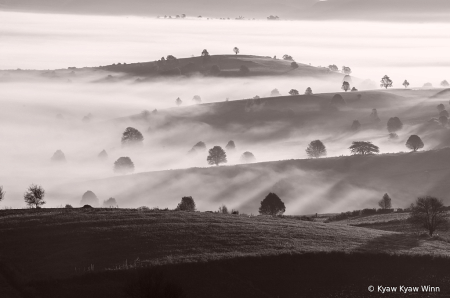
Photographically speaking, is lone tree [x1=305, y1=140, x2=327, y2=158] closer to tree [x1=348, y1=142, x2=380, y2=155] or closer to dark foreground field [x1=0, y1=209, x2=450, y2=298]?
tree [x1=348, y1=142, x2=380, y2=155]

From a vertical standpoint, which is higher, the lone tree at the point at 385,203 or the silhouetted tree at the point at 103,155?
the silhouetted tree at the point at 103,155

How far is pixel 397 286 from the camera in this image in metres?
51.8

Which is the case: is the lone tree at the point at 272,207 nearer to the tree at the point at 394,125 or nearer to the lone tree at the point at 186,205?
the lone tree at the point at 186,205

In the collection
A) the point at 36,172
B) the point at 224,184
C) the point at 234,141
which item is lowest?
the point at 224,184

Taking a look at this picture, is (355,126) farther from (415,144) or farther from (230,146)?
(230,146)

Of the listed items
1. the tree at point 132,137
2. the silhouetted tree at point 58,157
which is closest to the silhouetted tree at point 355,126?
the tree at point 132,137

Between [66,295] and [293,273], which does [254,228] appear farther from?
[66,295]

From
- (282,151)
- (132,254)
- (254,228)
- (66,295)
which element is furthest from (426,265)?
(282,151)

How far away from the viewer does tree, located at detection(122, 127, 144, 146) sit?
190150 millimetres

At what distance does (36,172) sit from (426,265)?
127 metres

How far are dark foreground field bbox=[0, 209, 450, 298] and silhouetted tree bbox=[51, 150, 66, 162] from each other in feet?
361

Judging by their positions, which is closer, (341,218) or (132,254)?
(132,254)

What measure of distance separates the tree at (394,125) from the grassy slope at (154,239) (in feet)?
406

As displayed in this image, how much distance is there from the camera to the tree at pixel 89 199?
129 metres
